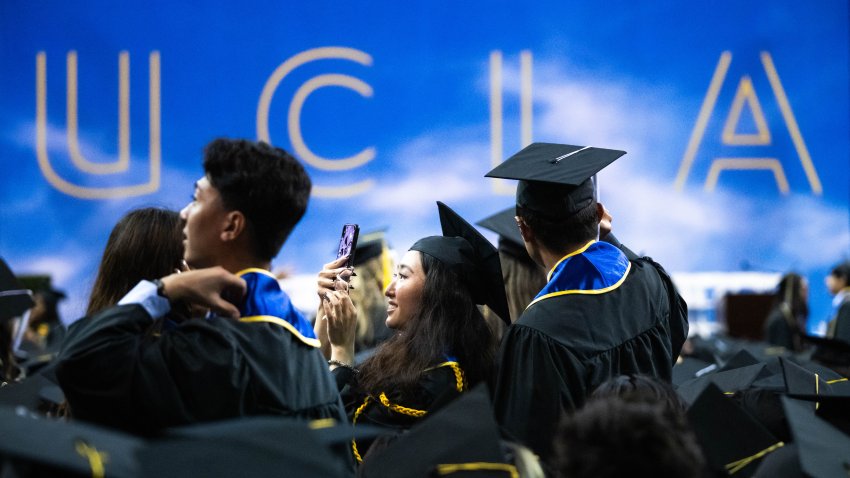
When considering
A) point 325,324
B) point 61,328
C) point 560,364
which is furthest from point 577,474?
point 61,328

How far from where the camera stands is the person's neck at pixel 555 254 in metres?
2.71

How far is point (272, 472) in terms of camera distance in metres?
1.34

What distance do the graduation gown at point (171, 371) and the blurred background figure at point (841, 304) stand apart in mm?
5760

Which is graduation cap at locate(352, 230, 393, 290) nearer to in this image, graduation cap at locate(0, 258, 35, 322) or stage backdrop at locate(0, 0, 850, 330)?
graduation cap at locate(0, 258, 35, 322)

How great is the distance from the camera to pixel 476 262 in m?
3.03

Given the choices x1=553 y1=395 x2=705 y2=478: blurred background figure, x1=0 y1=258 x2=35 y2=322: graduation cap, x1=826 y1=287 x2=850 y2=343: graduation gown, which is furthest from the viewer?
x1=826 y1=287 x2=850 y2=343: graduation gown

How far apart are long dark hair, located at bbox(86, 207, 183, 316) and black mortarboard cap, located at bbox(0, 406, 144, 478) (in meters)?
0.92

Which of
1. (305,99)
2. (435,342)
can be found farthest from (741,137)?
(435,342)

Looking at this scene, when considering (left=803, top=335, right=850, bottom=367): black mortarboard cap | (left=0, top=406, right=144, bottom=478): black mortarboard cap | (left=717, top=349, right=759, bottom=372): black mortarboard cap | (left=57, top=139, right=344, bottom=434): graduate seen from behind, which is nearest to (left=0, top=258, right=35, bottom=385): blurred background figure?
(left=57, top=139, right=344, bottom=434): graduate seen from behind

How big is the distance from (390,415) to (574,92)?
25.0 ft

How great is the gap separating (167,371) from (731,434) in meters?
1.19

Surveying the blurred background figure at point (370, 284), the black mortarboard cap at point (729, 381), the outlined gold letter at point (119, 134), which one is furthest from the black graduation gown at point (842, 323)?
the outlined gold letter at point (119, 134)

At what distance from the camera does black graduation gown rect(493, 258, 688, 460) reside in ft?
7.95

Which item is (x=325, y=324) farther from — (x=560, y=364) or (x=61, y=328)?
(x=61, y=328)
